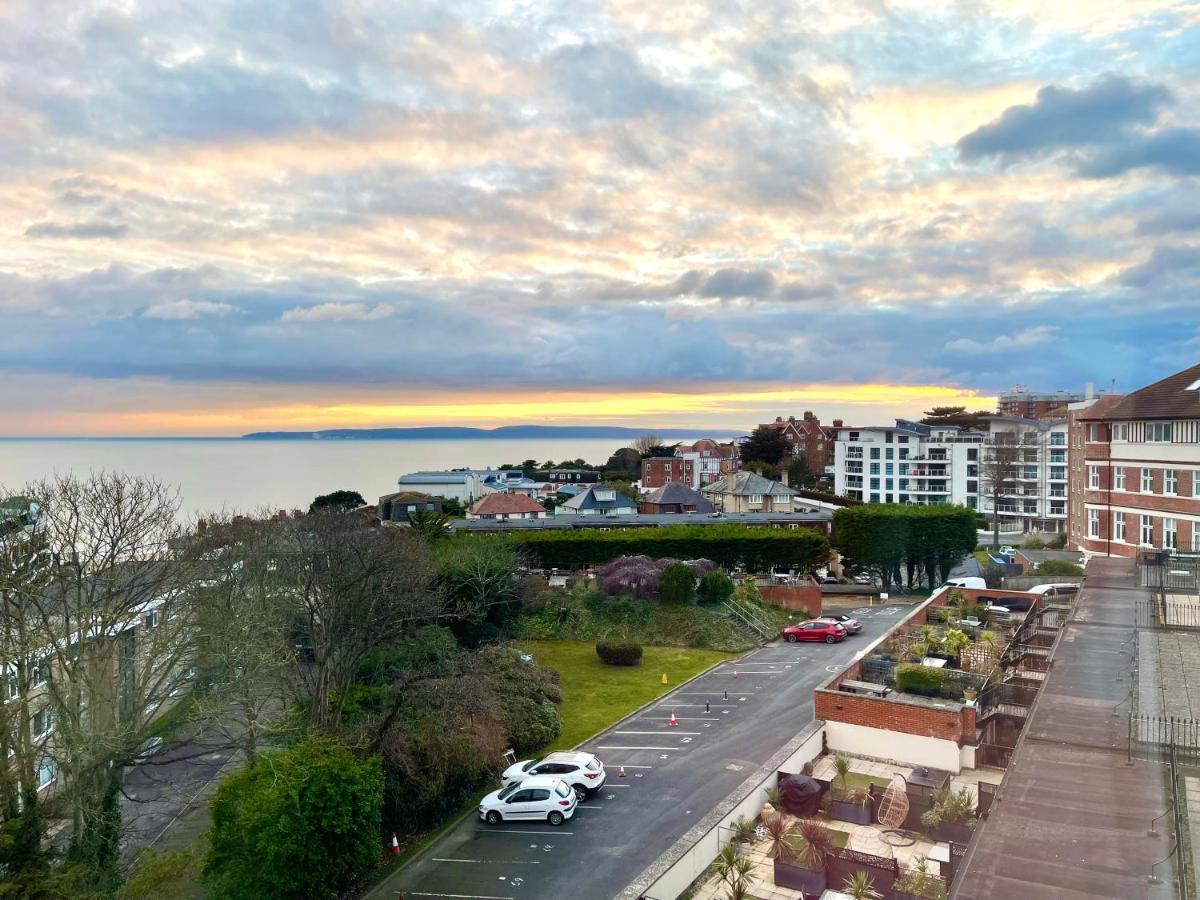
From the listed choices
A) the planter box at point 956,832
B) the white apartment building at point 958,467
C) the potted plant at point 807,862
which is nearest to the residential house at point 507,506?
the white apartment building at point 958,467

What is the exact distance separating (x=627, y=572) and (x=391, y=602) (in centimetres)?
1848

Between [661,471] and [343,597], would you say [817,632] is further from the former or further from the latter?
[661,471]

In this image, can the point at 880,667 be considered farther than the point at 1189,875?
Yes

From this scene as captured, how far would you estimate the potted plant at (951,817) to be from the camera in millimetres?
14695

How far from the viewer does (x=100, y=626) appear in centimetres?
1992

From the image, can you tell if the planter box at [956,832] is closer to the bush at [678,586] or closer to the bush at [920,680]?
the bush at [920,680]

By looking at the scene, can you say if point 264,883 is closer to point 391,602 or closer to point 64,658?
point 64,658

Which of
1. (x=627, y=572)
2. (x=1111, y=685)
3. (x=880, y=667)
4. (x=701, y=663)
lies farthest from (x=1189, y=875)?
(x=627, y=572)

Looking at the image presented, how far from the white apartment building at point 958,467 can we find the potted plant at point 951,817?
81.2 metres

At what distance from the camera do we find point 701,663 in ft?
119

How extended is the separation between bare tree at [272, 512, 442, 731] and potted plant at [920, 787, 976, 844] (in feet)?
51.2

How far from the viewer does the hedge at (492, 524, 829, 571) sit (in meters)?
50.0

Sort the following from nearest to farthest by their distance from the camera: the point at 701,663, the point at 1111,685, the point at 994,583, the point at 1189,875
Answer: the point at 1189,875 < the point at 1111,685 < the point at 701,663 < the point at 994,583

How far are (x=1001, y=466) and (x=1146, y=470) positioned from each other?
180 feet
